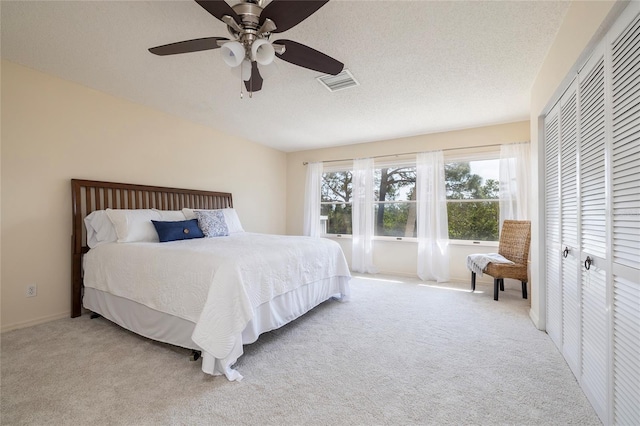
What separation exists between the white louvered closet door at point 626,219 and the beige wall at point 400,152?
3.05 metres

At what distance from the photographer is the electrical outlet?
258cm

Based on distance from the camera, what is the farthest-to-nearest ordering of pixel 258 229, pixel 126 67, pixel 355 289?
pixel 258 229 → pixel 355 289 → pixel 126 67

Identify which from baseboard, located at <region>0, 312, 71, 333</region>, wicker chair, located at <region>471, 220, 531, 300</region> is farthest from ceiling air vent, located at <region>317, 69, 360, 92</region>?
baseboard, located at <region>0, 312, 71, 333</region>

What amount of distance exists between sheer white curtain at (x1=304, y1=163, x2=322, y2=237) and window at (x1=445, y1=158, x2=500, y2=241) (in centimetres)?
237

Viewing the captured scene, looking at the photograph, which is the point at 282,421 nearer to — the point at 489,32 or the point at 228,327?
the point at 228,327

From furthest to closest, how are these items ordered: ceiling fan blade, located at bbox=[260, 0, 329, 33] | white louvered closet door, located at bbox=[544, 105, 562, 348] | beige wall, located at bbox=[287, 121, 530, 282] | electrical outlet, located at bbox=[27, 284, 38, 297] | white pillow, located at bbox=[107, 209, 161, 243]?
beige wall, located at bbox=[287, 121, 530, 282], white pillow, located at bbox=[107, 209, 161, 243], electrical outlet, located at bbox=[27, 284, 38, 297], white louvered closet door, located at bbox=[544, 105, 562, 348], ceiling fan blade, located at bbox=[260, 0, 329, 33]

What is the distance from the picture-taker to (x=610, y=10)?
126 centimetres

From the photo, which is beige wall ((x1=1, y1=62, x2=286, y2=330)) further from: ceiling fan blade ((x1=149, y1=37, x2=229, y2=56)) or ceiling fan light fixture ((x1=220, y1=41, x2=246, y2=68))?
ceiling fan light fixture ((x1=220, y1=41, x2=246, y2=68))

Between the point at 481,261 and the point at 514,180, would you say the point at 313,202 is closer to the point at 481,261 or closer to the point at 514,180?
the point at 481,261

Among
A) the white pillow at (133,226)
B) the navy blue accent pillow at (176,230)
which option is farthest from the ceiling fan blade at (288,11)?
the white pillow at (133,226)

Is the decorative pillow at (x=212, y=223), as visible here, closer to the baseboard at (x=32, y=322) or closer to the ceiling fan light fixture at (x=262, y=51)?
the baseboard at (x=32, y=322)

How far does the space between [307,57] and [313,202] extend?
3815 mm

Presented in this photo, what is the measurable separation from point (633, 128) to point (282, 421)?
2108 mm

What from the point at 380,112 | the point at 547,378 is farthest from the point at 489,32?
the point at 547,378
